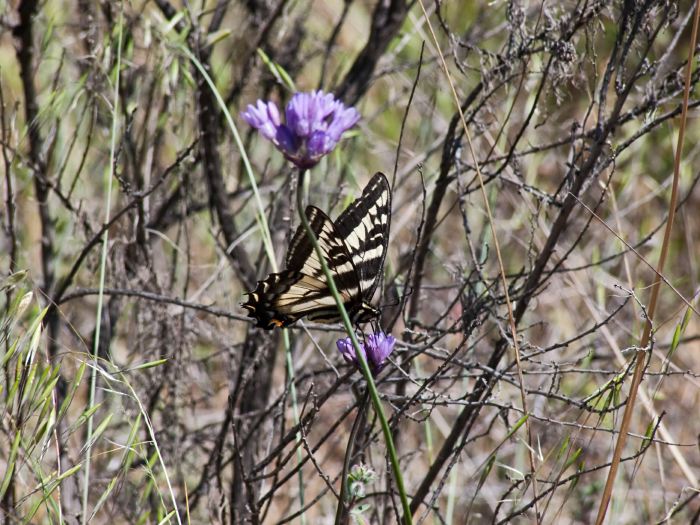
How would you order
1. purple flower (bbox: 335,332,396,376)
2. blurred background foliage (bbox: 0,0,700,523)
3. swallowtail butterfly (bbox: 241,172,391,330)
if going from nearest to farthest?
1. purple flower (bbox: 335,332,396,376)
2. blurred background foliage (bbox: 0,0,700,523)
3. swallowtail butterfly (bbox: 241,172,391,330)

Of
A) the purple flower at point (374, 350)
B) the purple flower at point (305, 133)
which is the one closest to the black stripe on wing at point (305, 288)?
the purple flower at point (374, 350)

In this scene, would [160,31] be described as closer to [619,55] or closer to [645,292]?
[619,55]

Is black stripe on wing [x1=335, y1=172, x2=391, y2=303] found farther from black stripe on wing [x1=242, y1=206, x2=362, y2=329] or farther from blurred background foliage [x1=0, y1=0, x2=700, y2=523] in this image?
blurred background foliage [x1=0, y1=0, x2=700, y2=523]

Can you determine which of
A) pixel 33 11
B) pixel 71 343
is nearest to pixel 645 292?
pixel 71 343

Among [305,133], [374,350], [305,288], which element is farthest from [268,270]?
[305,133]

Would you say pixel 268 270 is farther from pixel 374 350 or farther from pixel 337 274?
pixel 374 350

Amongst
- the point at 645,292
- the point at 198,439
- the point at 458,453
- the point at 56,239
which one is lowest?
the point at 198,439

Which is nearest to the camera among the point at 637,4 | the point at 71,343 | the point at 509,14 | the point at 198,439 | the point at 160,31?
the point at 637,4

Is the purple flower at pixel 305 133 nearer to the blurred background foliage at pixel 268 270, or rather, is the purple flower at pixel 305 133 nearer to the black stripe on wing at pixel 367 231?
the blurred background foliage at pixel 268 270

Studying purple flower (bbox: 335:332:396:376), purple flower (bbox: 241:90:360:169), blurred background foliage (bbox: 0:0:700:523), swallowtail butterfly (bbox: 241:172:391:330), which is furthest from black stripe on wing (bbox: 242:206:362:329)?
purple flower (bbox: 241:90:360:169)
